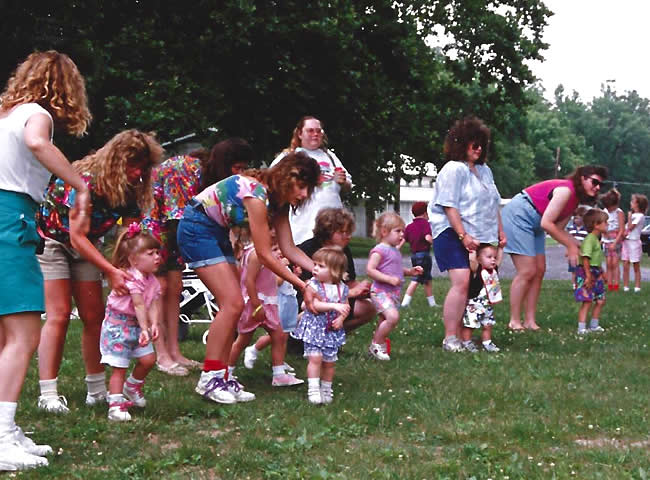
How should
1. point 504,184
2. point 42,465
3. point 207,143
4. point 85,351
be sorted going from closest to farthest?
point 42,465, point 85,351, point 207,143, point 504,184

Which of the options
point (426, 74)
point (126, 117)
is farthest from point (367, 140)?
point (126, 117)

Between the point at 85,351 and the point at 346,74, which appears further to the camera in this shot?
the point at 346,74

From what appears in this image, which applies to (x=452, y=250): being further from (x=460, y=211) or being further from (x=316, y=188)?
(x=316, y=188)

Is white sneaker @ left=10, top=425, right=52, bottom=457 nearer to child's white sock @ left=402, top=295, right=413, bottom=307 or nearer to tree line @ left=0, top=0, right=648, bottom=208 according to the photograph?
child's white sock @ left=402, top=295, right=413, bottom=307

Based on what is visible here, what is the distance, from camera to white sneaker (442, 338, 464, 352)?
336 inches

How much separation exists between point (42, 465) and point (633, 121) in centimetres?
10645

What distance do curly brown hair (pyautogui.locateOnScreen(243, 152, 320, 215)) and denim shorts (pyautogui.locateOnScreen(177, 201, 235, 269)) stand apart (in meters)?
0.44

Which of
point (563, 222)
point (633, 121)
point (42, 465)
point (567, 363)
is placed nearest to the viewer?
point (42, 465)

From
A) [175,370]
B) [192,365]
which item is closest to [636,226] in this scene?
[192,365]

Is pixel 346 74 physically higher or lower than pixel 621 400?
higher

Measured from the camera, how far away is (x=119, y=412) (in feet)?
17.9

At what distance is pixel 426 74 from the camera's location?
24984 mm

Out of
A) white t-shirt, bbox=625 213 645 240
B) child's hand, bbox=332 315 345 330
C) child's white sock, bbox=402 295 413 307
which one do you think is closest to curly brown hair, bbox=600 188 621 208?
white t-shirt, bbox=625 213 645 240

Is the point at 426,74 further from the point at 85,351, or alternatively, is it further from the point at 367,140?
the point at 85,351
